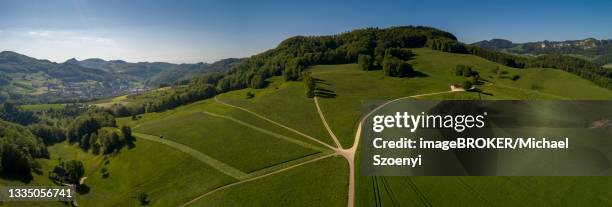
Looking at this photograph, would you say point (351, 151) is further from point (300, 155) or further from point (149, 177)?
point (149, 177)

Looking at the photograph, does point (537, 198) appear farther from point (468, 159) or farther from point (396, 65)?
point (396, 65)

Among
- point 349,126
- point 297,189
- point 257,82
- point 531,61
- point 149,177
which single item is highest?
point 531,61

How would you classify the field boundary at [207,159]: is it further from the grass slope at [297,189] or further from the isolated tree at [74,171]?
the isolated tree at [74,171]

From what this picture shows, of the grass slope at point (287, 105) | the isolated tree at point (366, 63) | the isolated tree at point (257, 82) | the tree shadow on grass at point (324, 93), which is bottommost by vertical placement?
the grass slope at point (287, 105)

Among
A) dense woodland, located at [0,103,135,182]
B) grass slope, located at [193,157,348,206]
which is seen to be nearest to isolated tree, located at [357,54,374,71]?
grass slope, located at [193,157,348,206]

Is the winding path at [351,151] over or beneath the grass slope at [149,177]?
over

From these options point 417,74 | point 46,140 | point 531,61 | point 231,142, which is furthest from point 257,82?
point 531,61

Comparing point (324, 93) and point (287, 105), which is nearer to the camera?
point (287, 105)

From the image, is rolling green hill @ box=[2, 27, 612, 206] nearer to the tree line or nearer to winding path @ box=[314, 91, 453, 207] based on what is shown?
winding path @ box=[314, 91, 453, 207]

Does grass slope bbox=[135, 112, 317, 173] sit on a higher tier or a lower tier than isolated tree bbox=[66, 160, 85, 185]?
higher

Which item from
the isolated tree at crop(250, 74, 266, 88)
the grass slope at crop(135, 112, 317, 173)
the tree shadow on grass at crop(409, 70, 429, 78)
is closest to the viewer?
the grass slope at crop(135, 112, 317, 173)

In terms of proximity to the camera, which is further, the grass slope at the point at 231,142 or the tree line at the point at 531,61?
the tree line at the point at 531,61

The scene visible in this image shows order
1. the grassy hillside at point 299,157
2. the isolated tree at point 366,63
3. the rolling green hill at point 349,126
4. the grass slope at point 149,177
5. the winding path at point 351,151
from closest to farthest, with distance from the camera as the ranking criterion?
the rolling green hill at point 349,126 < the grassy hillside at point 299,157 < the winding path at point 351,151 < the grass slope at point 149,177 < the isolated tree at point 366,63

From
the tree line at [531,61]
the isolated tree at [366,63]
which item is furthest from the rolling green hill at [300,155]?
the tree line at [531,61]
